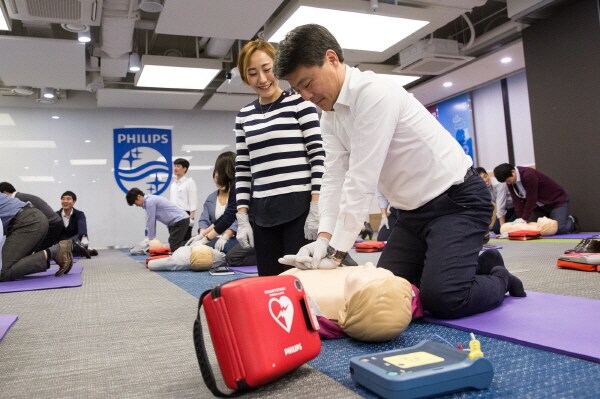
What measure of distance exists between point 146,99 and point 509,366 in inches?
348

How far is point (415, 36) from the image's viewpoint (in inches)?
258

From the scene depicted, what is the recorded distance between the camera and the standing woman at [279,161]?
A: 199 cm

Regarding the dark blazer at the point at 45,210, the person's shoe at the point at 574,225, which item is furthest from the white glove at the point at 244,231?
the person's shoe at the point at 574,225

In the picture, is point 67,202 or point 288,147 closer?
point 288,147

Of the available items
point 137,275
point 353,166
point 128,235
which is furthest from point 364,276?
point 128,235

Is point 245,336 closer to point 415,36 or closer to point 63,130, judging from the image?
point 415,36

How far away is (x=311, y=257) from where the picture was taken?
→ 1.71 m

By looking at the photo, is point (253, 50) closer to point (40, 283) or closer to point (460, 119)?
point (40, 283)

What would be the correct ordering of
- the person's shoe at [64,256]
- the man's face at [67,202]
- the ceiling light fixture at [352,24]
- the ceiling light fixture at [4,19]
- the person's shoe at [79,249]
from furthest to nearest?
the man's face at [67,202], the person's shoe at [79,249], the ceiling light fixture at [352,24], the ceiling light fixture at [4,19], the person's shoe at [64,256]

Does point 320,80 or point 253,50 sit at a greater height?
point 253,50

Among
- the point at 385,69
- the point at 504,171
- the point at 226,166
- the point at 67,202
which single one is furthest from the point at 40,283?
the point at 385,69

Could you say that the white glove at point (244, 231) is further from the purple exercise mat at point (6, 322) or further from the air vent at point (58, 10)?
the air vent at point (58, 10)

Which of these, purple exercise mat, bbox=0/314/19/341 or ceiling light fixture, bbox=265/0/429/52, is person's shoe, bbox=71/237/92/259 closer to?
ceiling light fixture, bbox=265/0/429/52

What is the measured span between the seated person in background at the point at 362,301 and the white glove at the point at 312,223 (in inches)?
12.8
